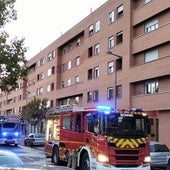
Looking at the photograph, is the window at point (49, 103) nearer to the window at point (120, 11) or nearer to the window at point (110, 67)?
the window at point (110, 67)

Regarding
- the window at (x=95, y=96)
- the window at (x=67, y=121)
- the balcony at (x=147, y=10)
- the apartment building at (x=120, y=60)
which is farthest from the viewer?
the window at (x=95, y=96)

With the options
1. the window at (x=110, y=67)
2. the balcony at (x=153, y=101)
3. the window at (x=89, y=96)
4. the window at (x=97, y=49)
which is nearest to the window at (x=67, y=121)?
the balcony at (x=153, y=101)

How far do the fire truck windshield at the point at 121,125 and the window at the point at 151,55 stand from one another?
21998 mm

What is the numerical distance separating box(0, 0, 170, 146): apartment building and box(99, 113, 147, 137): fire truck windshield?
18202mm

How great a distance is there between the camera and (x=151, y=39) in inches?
1508

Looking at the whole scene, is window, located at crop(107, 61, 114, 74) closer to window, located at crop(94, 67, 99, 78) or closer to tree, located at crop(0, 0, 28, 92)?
window, located at crop(94, 67, 99, 78)

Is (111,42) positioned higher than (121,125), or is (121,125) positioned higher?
(111,42)

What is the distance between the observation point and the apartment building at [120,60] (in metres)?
36.9

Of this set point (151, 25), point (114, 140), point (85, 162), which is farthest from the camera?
point (151, 25)

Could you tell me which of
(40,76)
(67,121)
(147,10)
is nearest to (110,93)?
(147,10)

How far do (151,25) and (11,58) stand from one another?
18.8 m

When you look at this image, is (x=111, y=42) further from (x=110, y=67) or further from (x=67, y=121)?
(x=67, y=121)

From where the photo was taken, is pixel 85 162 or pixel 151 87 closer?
pixel 85 162

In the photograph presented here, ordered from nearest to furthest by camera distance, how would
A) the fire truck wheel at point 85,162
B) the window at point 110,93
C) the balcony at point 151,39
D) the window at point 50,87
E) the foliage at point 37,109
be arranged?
the fire truck wheel at point 85,162 < the balcony at point 151,39 < the window at point 110,93 < the foliage at point 37,109 < the window at point 50,87
